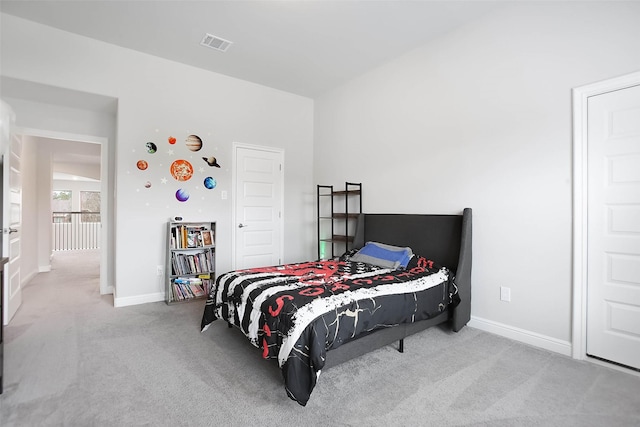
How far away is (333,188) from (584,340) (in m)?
3.28

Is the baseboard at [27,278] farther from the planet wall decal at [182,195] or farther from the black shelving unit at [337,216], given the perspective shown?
the black shelving unit at [337,216]

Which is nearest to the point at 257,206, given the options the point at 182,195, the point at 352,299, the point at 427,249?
the point at 182,195

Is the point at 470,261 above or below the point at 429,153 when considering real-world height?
below

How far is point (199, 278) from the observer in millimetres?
3895

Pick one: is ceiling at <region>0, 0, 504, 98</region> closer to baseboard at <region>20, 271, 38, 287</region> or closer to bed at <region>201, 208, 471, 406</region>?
bed at <region>201, 208, 471, 406</region>

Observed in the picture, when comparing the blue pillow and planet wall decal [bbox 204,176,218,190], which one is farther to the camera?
planet wall decal [bbox 204,176,218,190]

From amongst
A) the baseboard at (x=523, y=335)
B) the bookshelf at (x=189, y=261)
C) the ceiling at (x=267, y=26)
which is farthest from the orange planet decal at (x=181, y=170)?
the baseboard at (x=523, y=335)

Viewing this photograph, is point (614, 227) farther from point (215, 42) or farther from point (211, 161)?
point (211, 161)

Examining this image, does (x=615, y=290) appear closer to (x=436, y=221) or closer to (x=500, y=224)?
(x=500, y=224)

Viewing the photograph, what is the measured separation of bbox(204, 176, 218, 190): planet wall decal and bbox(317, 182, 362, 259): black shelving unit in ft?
4.83

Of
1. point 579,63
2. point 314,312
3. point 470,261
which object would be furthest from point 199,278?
point 579,63

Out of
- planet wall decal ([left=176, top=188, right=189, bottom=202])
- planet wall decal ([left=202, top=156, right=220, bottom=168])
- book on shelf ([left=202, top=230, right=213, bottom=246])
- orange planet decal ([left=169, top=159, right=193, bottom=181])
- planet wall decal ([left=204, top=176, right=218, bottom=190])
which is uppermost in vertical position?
planet wall decal ([left=202, top=156, right=220, bottom=168])

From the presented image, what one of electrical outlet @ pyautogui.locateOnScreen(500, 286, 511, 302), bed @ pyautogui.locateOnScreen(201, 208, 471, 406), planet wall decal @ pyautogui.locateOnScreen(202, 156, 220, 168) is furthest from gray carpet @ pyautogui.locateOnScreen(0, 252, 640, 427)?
planet wall decal @ pyautogui.locateOnScreen(202, 156, 220, 168)

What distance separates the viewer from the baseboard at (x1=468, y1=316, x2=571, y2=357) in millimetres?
2424
